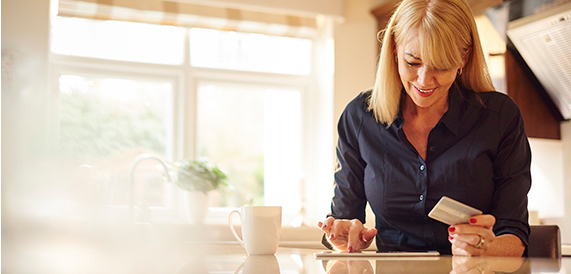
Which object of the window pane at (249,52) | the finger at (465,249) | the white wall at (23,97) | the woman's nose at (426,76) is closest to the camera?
the finger at (465,249)

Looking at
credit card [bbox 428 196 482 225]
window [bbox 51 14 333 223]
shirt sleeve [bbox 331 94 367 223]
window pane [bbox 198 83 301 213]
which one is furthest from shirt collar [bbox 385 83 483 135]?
window pane [bbox 198 83 301 213]

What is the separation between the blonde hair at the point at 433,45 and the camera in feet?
3.71

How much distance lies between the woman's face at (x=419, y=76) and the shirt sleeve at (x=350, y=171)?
0.57 feet

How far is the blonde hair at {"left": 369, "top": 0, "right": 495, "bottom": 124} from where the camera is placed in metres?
1.13

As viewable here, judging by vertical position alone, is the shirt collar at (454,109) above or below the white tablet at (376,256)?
above

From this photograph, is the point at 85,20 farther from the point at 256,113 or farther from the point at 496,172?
the point at 496,172

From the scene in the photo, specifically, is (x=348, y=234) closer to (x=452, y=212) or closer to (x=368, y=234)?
(x=368, y=234)

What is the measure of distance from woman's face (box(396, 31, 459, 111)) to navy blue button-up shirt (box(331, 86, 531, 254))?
6 cm

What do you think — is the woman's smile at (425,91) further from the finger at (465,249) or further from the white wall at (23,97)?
the white wall at (23,97)

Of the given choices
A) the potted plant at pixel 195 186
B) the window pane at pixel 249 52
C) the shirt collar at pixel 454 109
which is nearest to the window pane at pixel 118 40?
the window pane at pixel 249 52

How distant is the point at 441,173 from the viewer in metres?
1.17

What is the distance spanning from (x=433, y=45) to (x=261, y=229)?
58 centimetres

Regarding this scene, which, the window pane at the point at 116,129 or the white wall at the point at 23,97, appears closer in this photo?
the white wall at the point at 23,97

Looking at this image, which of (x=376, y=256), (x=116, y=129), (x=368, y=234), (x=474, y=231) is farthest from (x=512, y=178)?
(x=116, y=129)
